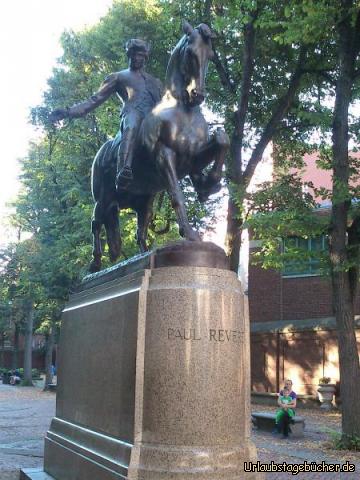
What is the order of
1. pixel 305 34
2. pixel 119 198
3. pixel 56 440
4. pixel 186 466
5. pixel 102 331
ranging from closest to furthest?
1. pixel 186 466
2. pixel 102 331
3. pixel 56 440
4. pixel 119 198
5. pixel 305 34

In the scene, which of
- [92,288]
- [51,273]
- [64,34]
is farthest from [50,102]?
[92,288]

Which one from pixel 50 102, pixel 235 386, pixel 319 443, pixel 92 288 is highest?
pixel 50 102

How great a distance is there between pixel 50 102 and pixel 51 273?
7.92m

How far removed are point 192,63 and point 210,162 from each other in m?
1.16

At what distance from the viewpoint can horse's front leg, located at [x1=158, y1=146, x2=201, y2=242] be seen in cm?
648

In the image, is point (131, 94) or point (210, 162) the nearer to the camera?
point (210, 162)

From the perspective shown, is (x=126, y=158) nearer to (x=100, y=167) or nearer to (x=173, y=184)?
(x=173, y=184)

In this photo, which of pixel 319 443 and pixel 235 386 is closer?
pixel 235 386

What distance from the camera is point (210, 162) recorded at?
7031 millimetres

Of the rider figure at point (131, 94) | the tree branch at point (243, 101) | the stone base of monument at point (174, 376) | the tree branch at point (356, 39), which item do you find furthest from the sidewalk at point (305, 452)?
the tree branch at point (356, 39)

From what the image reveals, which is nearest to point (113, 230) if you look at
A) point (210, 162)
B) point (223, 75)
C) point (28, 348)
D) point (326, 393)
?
point (210, 162)

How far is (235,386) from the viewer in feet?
18.6

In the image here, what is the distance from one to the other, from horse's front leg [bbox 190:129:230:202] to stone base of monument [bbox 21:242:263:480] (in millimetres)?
1273

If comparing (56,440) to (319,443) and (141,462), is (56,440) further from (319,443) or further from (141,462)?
(319,443)
